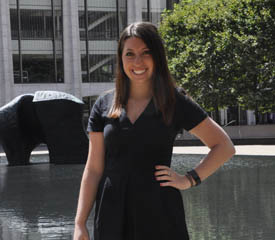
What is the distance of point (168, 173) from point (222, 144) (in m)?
0.34

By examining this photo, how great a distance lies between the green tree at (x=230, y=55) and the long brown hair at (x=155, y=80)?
895 inches

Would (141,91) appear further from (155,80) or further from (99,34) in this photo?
(99,34)

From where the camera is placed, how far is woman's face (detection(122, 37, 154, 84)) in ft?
8.36

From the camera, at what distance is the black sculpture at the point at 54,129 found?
Answer: 17.1m

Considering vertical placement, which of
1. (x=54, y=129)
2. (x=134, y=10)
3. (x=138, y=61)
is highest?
(x=134, y=10)

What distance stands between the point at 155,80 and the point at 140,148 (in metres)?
0.35

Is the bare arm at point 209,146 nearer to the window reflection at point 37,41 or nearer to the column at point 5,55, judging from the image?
the column at point 5,55

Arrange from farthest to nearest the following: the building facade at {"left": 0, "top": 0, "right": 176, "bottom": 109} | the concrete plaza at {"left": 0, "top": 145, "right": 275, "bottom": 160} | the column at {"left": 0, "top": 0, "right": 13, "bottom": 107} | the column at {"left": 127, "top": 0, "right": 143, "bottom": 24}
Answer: the column at {"left": 127, "top": 0, "right": 143, "bottom": 24}, the building facade at {"left": 0, "top": 0, "right": 176, "bottom": 109}, the column at {"left": 0, "top": 0, "right": 13, "bottom": 107}, the concrete plaza at {"left": 0, "top": 145, "right": 275, "bottom": 160}

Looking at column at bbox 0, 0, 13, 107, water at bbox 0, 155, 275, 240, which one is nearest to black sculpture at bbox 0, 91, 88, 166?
water at bbox 0, 155, 275, 240

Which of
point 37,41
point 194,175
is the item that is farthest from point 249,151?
point 37,41

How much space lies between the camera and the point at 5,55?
1553 inches

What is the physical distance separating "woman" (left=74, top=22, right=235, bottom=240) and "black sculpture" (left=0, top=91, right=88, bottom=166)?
14623 millimetres

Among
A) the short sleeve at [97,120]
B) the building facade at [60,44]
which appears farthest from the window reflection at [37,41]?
the short sleeve at [97,120]

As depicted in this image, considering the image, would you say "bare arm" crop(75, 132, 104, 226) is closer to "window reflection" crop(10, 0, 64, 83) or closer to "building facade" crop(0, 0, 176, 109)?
"building facade" crop(0, 0, 176, 109)
